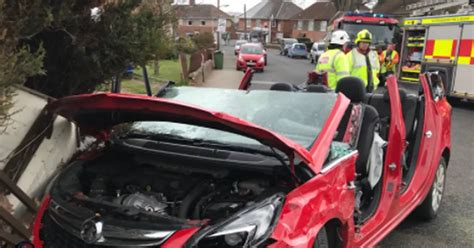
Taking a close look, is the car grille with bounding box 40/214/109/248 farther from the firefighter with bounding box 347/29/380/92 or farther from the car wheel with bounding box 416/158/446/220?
the firefighter with bounding box 347/29/380/92

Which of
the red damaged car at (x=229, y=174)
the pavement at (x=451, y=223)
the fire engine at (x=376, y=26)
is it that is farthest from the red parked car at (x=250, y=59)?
the red damaged car at (x=229, y=174)

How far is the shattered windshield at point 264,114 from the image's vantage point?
10.7ft

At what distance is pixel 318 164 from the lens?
279 centimetres

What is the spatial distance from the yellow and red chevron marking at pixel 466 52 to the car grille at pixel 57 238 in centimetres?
1355

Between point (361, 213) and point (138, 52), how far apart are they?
2.54m

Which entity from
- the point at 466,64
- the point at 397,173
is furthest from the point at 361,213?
the point at 466,64

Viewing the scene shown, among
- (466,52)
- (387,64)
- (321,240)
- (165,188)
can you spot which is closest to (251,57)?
(387,64)

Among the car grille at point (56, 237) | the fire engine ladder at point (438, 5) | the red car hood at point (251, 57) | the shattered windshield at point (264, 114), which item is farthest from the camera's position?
the red car hood at point (251, 57)

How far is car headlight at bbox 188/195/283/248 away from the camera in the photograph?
2295 mm

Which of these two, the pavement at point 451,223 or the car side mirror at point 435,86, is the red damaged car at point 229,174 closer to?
the pavement at point 451,223

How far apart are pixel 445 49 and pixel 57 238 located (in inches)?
576

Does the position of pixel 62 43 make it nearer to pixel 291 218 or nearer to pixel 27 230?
pixel 27 230

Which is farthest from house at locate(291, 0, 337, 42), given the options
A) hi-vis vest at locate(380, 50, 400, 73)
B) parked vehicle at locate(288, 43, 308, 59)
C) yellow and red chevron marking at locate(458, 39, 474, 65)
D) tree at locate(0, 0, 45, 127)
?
tree at locate(0, 0, 45, 127)

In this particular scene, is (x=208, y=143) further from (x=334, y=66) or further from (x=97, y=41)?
(x=334, y=66)
